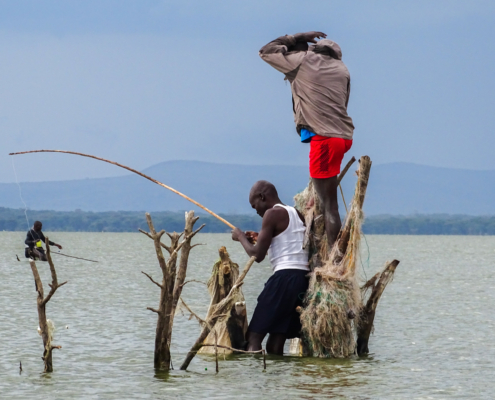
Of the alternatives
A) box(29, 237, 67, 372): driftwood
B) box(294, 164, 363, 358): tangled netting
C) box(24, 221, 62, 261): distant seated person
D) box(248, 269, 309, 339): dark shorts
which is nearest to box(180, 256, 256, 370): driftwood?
box(248, 269, 309, 339): dark shorts

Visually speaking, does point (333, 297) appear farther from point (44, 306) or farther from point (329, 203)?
point (44, 306)

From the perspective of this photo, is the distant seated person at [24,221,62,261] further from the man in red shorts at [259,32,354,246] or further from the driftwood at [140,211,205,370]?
the driftwood at [140,211,205,370]

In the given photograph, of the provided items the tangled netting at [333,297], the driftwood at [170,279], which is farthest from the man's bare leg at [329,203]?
the driftwood at [170,279]

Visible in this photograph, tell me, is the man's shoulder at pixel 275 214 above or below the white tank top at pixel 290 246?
above

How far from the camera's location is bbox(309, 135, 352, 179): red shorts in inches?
383

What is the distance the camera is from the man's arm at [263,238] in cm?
936

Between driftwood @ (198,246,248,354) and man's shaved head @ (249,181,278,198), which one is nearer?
man's shaved head @ (249,181,278,198)

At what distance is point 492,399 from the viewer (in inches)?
332

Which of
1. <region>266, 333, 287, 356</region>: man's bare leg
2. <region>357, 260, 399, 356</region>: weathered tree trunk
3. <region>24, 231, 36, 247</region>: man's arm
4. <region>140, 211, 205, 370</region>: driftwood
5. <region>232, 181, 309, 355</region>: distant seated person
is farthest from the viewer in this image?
<region>24, 231, 36, 247</region>: man's arm

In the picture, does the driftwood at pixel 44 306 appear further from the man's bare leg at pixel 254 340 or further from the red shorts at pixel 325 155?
the red shorts at pixel 325 155

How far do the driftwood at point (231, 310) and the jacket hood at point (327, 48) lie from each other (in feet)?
7.57

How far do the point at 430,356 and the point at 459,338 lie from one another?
229cm

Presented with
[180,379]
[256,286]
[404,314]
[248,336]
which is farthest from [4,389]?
[256,286]

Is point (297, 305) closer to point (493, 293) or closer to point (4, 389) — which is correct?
point (4, 389)
